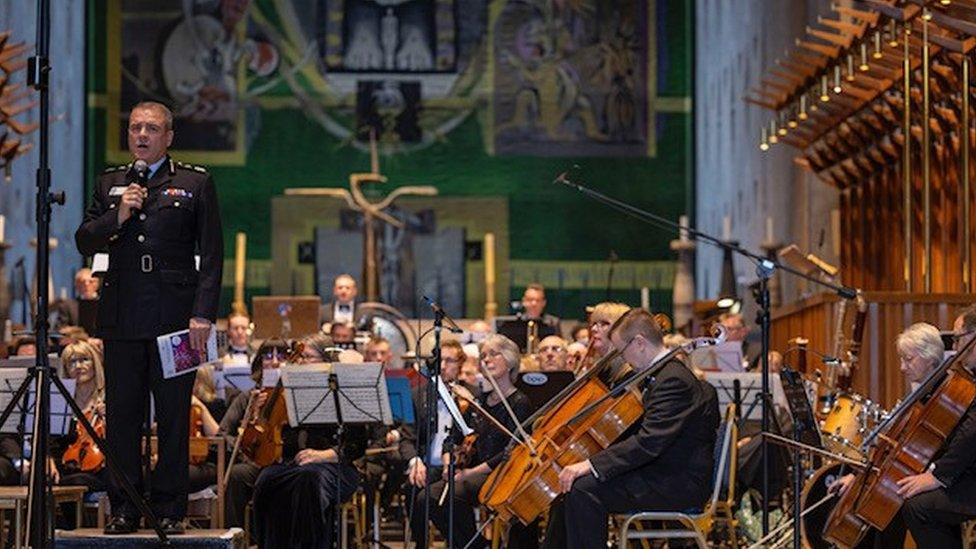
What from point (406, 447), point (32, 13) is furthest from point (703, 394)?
point (32, 13)

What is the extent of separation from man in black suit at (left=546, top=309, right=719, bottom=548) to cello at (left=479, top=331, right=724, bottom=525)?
9cm

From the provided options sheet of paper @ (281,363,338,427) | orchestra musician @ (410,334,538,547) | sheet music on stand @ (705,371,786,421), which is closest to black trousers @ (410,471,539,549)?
orchestra musician @ (410,334,538,547)

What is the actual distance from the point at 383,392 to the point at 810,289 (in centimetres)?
940

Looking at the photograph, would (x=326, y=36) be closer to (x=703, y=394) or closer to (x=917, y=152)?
(x=917, y=152)

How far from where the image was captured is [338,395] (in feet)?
35.2

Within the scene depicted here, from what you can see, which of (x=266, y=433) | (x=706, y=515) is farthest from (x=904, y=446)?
(x=266, y=433)

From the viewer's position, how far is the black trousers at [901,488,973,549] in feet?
28.5

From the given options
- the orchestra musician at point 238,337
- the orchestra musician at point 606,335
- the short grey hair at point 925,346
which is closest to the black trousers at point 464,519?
the orchestra musician at point 606,335

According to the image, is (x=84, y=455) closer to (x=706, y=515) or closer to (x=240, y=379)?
(x=240, y=379)

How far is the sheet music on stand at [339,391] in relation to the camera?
35.1ft

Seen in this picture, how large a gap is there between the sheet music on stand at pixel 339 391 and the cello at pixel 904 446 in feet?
8.97

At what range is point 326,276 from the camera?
86.9 feet

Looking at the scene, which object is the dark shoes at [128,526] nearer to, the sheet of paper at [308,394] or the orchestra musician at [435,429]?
the orchestra musician at [435,429]

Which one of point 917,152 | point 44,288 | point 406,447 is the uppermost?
point 917,152
